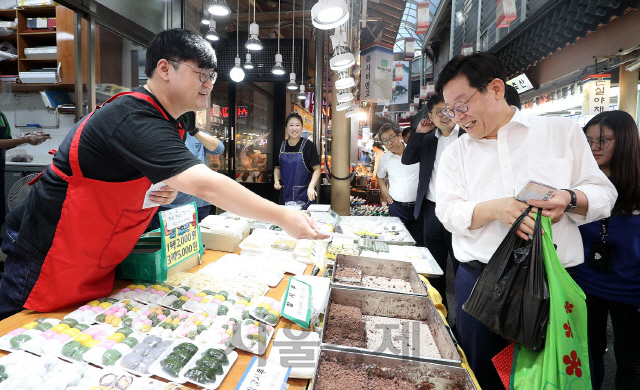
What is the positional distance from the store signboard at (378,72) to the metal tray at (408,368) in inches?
181

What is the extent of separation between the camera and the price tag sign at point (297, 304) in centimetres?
133

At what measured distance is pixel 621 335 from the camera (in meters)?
1.76

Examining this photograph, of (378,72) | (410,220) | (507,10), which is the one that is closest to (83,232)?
(410,220)

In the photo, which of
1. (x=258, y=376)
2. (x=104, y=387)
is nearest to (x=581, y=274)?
(x=258, y=376)

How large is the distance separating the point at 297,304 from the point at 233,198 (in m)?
0.61

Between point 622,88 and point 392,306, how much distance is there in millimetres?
4334

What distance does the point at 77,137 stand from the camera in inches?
46.0

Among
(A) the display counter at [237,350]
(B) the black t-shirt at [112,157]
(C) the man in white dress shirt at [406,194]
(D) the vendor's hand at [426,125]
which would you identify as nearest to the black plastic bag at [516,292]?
(A) the display counter at [237,350]

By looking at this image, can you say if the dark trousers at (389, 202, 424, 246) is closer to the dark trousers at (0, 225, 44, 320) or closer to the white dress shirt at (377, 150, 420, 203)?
the white dress shirt at (377, 150, 420, 203)

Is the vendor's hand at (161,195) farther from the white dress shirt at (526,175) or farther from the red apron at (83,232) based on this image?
the white dress shirt at (526,175)

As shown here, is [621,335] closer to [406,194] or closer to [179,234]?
[406,194]

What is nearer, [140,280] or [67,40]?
[140,280]

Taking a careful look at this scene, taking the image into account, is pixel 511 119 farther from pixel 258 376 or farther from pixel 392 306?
pixel 258 376

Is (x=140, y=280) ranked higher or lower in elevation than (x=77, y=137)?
lower
